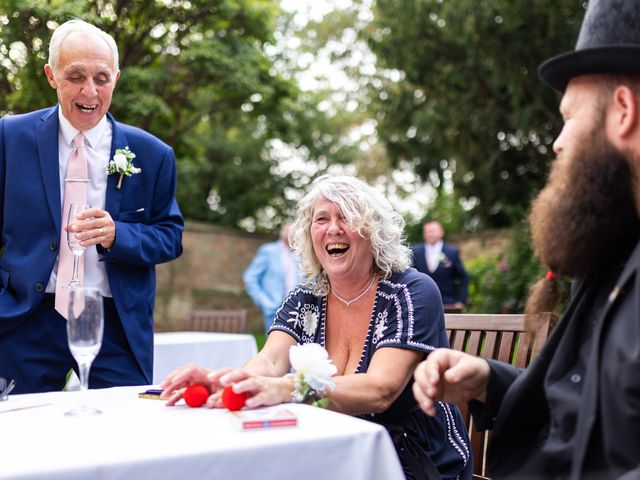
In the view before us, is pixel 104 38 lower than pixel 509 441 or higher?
higher

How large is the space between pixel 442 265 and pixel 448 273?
15 centimetres

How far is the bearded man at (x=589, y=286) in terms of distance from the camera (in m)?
1.59

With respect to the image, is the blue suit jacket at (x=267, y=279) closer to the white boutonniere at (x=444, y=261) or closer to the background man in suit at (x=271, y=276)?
the background man in suit at (x=271, y=276)

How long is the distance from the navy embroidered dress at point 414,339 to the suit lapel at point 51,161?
96 centimetres

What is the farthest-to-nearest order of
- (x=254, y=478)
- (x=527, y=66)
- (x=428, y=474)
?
(x=527, y=66) → (x=428, y=474) → (x=254, y=478)

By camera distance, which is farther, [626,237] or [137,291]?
[137,291]

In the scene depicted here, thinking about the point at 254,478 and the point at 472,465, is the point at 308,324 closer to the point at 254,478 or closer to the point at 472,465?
the point at 472,465

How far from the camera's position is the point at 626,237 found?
174 centimetres

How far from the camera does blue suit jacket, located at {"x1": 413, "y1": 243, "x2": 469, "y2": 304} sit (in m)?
10.7

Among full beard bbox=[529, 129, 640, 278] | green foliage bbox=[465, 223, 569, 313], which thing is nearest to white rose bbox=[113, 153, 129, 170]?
full beard bbox=[529, 129, 640, 278]

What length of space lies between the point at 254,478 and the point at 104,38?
2.03 meters

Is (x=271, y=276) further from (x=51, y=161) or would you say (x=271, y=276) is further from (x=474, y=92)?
(x=51, y=161)

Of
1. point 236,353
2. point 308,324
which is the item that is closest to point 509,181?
point 236,353

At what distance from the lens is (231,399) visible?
2061 millimetres
